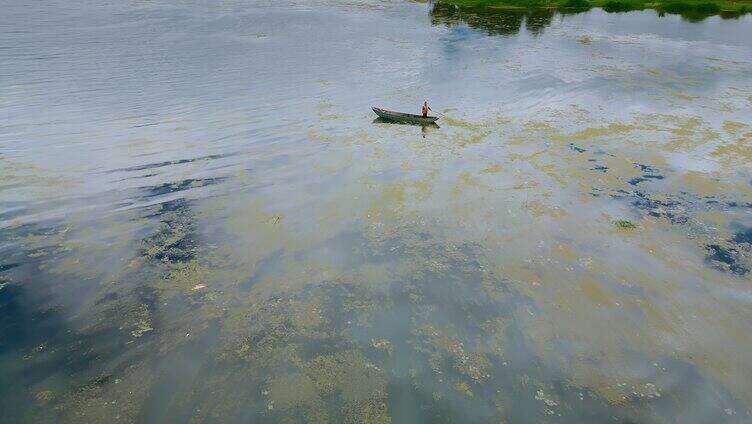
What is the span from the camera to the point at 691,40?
62.8 metres

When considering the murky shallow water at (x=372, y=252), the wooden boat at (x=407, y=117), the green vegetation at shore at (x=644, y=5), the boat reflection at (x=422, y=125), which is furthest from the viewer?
the green vegetation at shore at (x=644, y=5)

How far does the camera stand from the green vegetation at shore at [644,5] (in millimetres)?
78125

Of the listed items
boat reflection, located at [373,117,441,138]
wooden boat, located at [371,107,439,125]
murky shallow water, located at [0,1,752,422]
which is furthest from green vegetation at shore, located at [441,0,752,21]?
wooden boat, located at [371,107,439,125]

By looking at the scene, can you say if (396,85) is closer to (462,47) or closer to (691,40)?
(462,47)

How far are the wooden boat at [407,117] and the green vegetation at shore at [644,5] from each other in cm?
6554

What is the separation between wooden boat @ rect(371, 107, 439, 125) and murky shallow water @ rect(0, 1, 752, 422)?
180 centimetres

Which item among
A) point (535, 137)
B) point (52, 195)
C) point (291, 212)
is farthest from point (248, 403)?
point (535, 137)

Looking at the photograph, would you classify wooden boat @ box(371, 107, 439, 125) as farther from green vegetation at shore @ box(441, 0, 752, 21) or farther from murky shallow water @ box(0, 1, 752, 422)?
green vegetation at shore @ box(441, 0, 752, 21)

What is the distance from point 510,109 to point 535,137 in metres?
7.32

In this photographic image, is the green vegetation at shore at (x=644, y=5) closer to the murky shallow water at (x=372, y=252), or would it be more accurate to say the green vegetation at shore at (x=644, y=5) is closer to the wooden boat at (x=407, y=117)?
the murky shallow water at (x=372, y=252)

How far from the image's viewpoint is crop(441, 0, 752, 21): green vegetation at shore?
78.1m

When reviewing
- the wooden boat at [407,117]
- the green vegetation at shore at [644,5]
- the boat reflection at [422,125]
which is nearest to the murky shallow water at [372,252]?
the boat reflection at [422,125]

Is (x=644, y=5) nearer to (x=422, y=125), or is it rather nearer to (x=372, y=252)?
(x=422, y=125)

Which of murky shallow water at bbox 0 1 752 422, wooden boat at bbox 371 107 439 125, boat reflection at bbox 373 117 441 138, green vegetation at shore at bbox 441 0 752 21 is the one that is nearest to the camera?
murky shallow water at bbox 0 1 752 422
